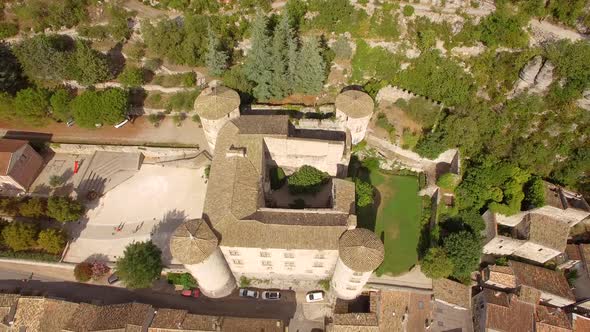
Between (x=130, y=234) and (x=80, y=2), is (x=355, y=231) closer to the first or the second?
(x=130, y=234)

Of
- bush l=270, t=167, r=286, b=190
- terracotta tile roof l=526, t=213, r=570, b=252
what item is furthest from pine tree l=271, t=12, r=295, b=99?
terracotta tile roof l=526, t=213, r=570, b=252

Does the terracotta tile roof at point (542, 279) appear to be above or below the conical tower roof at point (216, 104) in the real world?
below

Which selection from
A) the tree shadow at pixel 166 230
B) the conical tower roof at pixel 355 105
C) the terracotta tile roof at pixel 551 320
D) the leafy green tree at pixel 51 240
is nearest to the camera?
the terracotta tile roof at pixel 551 320

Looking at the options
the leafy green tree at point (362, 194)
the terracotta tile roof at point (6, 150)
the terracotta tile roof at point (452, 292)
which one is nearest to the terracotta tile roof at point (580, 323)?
the terracotta tile roof at point (452, 292)

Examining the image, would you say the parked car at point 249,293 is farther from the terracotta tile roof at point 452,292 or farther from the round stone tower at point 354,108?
the round stone tower at point 354,108

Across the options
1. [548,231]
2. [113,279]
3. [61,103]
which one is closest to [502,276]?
[548,231]
